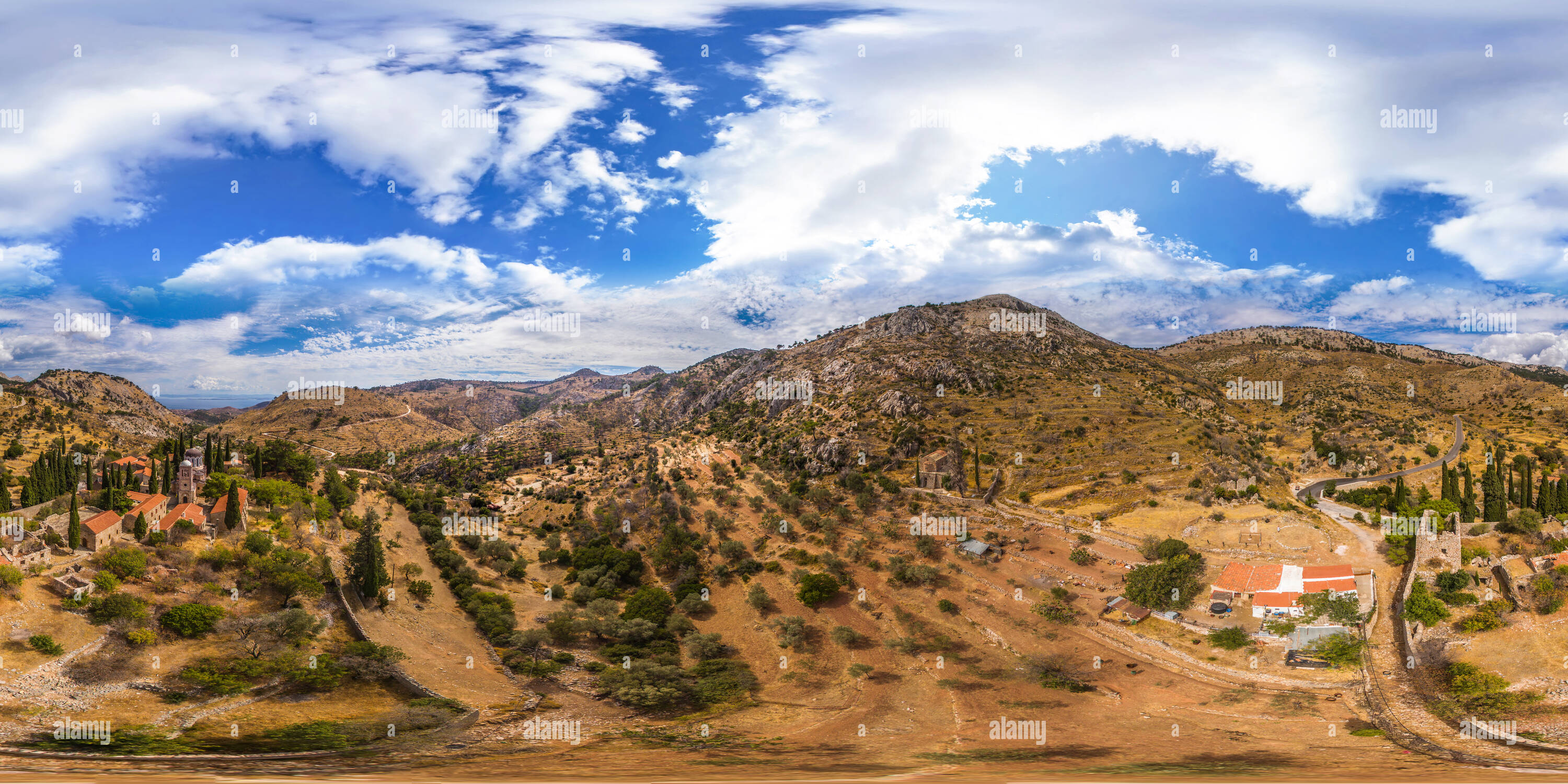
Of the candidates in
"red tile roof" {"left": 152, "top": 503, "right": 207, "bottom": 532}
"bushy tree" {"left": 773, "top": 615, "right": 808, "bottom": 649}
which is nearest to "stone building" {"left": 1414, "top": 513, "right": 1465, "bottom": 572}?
"bushy tree" {"left": 773, "top": 615, "right": 808, "bottom": 649}

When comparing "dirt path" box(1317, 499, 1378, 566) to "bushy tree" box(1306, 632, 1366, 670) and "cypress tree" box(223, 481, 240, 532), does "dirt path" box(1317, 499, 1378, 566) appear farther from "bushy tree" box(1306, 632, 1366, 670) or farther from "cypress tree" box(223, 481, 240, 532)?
"cypress tree" box(223, 481, 240, 532)

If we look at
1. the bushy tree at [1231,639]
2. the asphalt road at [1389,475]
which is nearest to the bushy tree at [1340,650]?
the bushy tree at [1231,639]

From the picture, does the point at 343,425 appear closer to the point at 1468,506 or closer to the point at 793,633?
the point at 793,633

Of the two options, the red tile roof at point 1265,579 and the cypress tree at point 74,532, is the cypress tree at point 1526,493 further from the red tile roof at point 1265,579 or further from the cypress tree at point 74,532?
the cypress tree at point 74,532

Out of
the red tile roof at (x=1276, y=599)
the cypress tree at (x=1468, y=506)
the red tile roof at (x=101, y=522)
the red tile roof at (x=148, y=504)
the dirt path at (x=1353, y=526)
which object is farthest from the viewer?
the cypress tree at (x=1468, y=506)

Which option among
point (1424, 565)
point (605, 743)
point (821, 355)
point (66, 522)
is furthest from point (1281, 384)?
point (66, 522)

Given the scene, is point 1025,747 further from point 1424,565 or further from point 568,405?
point 568,405

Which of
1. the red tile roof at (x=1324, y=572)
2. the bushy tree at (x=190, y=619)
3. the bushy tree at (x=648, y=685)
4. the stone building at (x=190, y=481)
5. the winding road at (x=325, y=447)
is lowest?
the bushy tree at (x=648, y=685)
